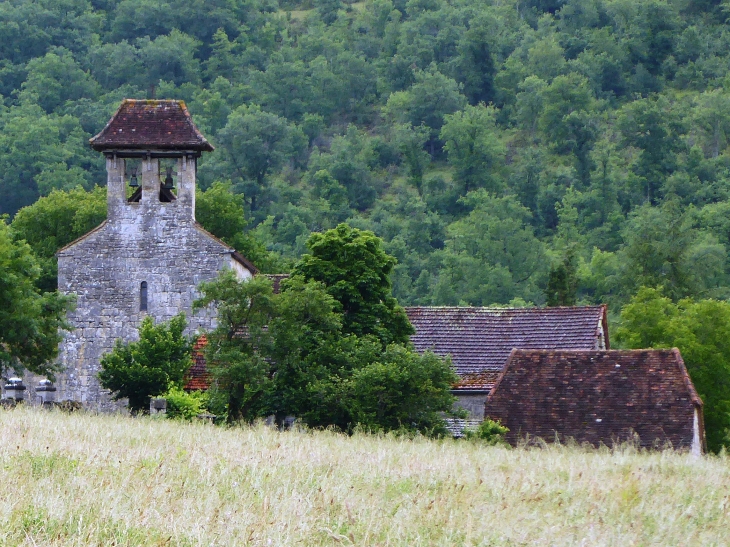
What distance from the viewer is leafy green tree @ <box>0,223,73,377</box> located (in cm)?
3222

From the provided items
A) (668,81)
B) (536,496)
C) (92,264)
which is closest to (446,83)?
(668,81)

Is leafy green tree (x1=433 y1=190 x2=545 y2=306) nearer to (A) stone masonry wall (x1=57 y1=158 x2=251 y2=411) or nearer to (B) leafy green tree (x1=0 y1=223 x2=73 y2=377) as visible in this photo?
(A) stone masonry wall (x1=57 y1=158 x2=251 y2=411)

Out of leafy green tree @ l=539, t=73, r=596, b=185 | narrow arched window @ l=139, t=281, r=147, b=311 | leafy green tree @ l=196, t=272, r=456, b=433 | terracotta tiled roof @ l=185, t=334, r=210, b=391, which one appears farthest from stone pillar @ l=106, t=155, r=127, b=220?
leafy green tree @ l=539, t=73, r=596, b=185

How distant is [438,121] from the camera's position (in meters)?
133

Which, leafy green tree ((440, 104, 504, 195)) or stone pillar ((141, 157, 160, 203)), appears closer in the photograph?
stone pillar ((141, 157, 160, 203))

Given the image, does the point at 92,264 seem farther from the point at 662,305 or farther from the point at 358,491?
the point at 358,491

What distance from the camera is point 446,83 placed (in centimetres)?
13438

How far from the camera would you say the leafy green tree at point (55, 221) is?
53844 millimetres

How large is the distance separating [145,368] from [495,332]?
10.2 metres

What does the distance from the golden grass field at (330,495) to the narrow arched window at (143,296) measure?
57.1 feet

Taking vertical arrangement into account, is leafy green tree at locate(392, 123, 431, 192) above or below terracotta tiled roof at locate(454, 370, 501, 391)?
above

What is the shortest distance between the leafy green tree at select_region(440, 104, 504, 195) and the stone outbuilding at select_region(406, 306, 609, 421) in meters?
79.8

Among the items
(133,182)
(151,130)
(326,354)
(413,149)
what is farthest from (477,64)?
(326,354)

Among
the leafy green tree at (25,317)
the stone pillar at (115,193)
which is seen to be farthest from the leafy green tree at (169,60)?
the leafy green tree at (25,317)
